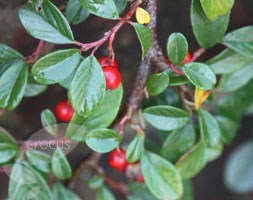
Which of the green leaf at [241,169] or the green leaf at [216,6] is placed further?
the green leaf at [241,169]

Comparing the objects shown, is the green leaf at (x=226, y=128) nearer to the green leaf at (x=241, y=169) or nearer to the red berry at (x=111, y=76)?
the red berry at (x=111, y=76)

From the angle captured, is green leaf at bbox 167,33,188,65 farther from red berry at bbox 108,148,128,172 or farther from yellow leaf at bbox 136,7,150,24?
red berry at bbox 108,148,128,172

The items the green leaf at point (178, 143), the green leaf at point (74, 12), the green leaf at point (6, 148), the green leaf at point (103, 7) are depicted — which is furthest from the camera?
the green leaf at point (178, 143)

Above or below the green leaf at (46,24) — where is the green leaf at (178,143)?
below

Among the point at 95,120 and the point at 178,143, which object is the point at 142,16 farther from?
the point at 178,143

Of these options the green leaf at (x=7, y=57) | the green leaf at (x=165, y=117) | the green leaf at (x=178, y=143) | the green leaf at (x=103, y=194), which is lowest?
the green leaf at (x=103, y=194)

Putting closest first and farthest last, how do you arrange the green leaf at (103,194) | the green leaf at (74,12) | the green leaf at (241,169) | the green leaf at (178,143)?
the green leaf at (74,12) < the green leaf at (178,143) < the green leaf at (103,194) < the green leaf at (241,169)

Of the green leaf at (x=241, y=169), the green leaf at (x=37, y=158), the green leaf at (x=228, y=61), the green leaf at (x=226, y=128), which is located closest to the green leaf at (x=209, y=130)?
the green leaf at (x=228, y=61)
